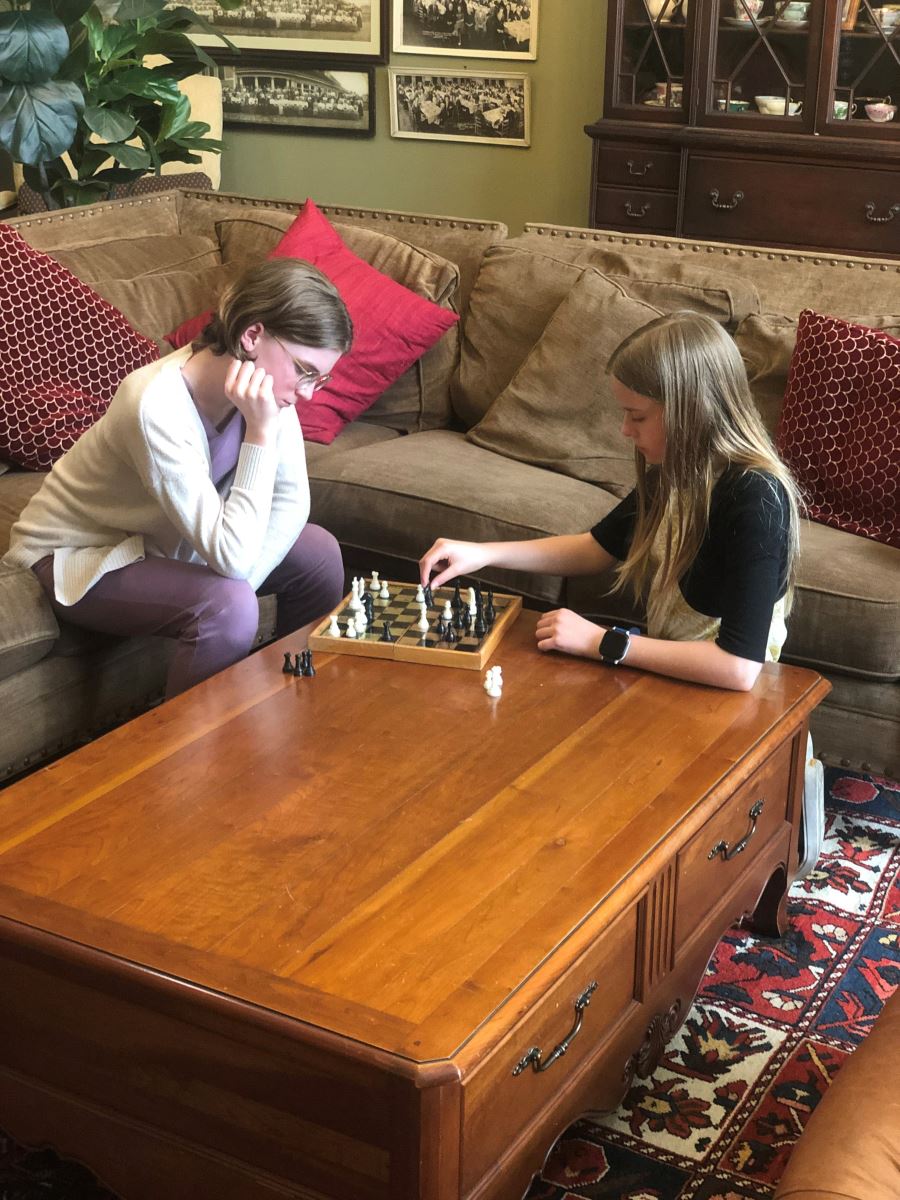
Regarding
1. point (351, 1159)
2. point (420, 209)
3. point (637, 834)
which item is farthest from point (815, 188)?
point (351, 1159)

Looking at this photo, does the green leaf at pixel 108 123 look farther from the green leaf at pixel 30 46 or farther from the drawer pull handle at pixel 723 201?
the drawer pull handle at pixel 723 201

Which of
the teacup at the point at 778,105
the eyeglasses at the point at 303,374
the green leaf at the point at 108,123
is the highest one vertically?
the teacup at the point at 778,105

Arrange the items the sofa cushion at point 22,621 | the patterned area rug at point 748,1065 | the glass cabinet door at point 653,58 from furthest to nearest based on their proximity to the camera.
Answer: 1. the glass cabinet door at point 653,58
2. the sofa cushion at point 22,621
3. the patterned area rug at point 748,1065

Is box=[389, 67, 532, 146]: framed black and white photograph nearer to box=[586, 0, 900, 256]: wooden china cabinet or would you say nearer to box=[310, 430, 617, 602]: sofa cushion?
box=[586, 0, 900, 256]: wooden china cabinet

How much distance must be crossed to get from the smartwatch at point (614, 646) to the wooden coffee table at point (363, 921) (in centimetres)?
9

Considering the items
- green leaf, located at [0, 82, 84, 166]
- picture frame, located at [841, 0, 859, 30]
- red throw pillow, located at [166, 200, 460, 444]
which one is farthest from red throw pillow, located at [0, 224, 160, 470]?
picture frame, located at [841, 0, 859, 30]

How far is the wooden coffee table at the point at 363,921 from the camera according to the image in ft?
4.24

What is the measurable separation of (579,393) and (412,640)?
1.10 m

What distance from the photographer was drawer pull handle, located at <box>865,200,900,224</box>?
439 centimetres

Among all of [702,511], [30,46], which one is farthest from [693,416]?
[30,46]

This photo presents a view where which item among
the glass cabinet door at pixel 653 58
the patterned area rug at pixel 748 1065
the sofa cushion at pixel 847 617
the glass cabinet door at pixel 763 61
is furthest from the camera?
the glass cabinet door at pixel 653 58

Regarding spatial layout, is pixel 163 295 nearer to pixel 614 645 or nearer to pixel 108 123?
pixel 108 123

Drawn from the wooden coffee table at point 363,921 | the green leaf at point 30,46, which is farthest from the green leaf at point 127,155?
the wooden coffee table at point 363,921

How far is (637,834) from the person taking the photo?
5.21ft
